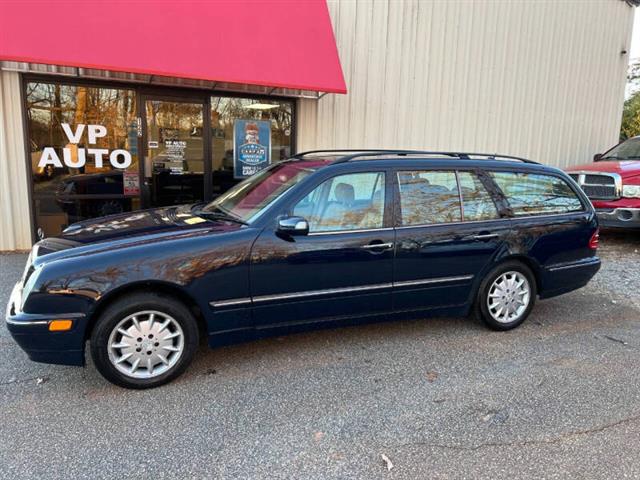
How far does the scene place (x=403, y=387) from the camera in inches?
136

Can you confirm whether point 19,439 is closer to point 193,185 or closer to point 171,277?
point 171,277

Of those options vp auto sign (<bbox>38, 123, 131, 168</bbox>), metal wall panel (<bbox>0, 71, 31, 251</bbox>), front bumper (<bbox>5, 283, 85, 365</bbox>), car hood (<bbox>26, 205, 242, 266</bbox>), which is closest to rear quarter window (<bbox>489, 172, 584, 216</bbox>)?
→ car hood (<bbox>26, 205, 242, 266</bbox>)

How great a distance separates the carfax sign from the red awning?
5.03 ft

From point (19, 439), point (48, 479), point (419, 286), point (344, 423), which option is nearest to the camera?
point (48, 479)

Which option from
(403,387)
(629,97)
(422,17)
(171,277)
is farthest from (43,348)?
(629,97)

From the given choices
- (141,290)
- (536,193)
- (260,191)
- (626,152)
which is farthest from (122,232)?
(626,152)

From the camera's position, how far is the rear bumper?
15.2 feet

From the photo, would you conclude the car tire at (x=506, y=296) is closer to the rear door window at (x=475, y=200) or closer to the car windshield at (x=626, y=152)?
the rear door window at (x=475, y=200)

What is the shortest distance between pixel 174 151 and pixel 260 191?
4.07 metres

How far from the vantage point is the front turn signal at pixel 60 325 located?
3.07 m

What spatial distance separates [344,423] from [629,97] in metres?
33.1

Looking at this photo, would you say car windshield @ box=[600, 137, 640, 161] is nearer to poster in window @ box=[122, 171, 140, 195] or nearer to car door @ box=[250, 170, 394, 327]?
car door @ box=[250, 170, 394, 327]

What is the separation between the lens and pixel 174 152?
765 centimetres

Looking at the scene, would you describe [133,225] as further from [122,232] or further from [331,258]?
[331,258]
